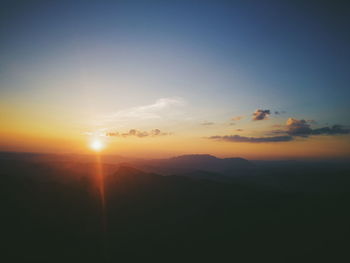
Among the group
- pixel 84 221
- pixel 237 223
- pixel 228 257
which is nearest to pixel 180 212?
pixel 237 223

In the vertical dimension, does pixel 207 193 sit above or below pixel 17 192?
below

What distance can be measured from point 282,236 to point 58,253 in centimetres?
4653

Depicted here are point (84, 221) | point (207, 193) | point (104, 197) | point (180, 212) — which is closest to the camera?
point (84, 221)

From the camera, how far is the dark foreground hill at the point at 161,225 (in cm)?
3644

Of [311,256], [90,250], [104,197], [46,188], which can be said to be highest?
[46,188]

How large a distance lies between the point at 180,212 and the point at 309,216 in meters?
36.6

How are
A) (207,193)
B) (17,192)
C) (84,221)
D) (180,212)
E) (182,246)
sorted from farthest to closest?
(207,193)
(180,212)
(17,192)
(84,221)
(182,246)

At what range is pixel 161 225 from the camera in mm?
49562

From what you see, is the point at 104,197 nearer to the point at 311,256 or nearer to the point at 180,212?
the point at 180,212

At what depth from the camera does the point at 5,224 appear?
126 feet

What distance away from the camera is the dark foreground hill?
120 feet

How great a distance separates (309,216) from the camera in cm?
5353

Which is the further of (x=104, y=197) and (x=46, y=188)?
(x=104, y=197)

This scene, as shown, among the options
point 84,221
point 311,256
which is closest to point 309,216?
point 311,256
